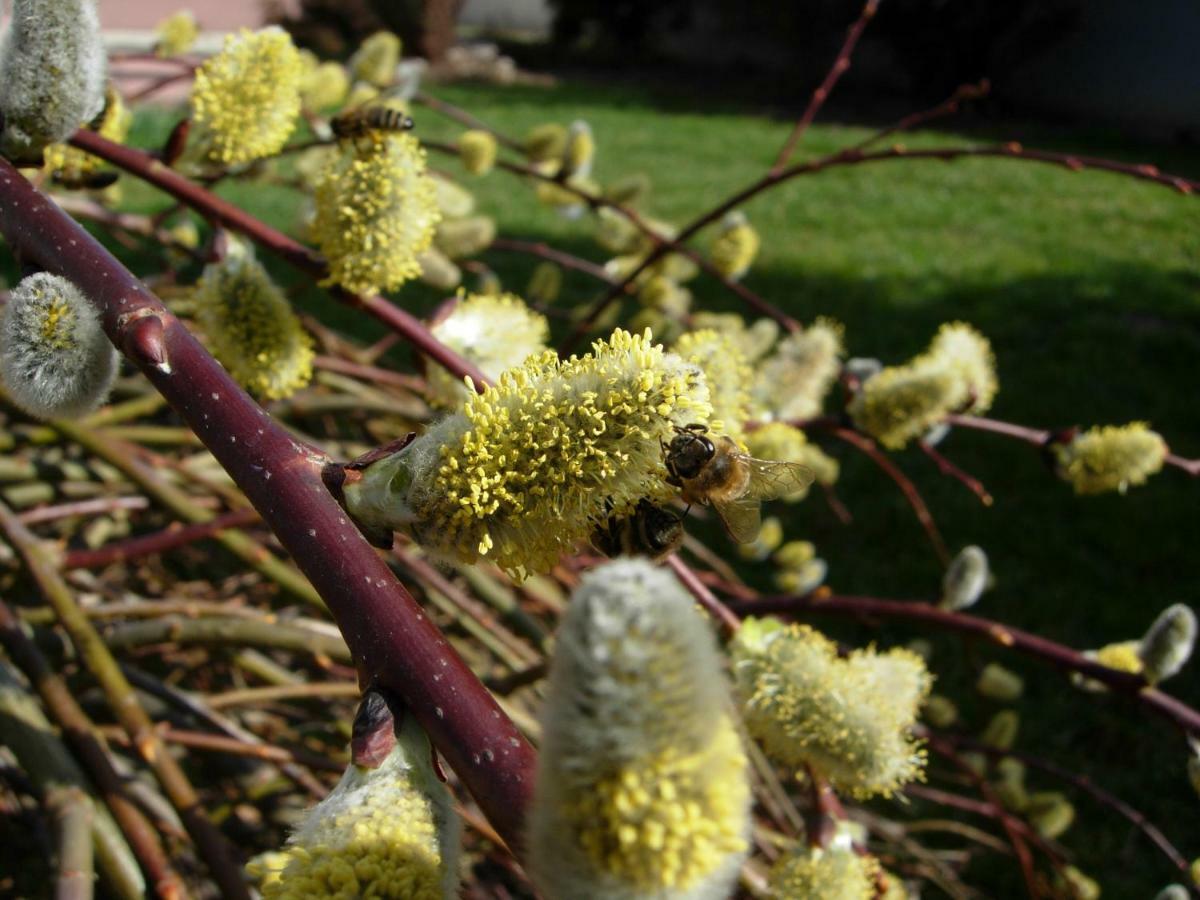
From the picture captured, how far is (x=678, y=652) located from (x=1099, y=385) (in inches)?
156

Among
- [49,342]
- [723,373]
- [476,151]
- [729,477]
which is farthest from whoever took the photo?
[476,151]

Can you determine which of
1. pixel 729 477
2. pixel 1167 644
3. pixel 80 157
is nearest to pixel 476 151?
pixel 80 157

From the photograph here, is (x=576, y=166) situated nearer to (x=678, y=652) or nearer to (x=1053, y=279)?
(x=678, y=652)

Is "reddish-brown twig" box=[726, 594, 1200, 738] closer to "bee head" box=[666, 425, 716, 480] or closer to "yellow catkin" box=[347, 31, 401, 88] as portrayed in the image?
"bee head" box=[666, 425, 716, 480]

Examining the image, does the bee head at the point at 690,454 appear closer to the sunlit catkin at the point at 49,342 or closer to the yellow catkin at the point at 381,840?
the yellow catkin at the point at 381,840

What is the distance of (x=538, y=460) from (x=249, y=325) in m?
0.58

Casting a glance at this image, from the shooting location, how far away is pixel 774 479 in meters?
0.94

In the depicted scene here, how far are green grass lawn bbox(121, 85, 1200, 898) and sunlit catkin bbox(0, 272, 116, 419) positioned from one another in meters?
1.22

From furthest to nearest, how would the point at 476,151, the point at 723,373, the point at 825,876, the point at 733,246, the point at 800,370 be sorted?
1. the point at 733,246
2. the point at 476,151
3. the point at 800,370
4. the point at 723,373
5. the point at 825,876

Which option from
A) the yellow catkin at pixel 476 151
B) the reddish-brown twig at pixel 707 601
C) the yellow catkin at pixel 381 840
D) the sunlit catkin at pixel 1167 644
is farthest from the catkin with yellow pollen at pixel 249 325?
the sunlit catkin at pixel 1167 644

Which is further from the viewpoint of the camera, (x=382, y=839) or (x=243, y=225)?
(x=243, y=225)

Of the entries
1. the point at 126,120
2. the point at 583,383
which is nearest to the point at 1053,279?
the point at 126,120

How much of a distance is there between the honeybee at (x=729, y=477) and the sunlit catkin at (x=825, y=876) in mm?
331

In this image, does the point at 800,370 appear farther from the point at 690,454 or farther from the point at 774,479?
the point at 690,454
